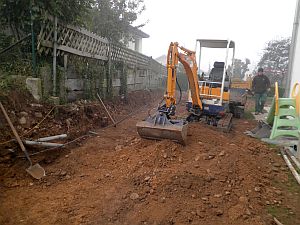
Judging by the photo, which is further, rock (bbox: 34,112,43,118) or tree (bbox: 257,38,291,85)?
tree (bbox: 257,38,291,85)

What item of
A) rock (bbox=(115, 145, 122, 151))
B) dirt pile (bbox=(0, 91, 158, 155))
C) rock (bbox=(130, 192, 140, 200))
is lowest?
rock (bbox=(130, 192, 140, 200))

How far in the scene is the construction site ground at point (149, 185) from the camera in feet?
11.2

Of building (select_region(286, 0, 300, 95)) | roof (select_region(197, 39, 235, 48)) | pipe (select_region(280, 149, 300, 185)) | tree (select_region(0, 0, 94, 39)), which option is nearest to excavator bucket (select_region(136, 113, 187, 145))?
pipe (select_region(280, 149, 300, 185))

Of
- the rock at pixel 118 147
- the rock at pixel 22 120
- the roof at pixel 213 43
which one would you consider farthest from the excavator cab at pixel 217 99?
the rock at pixel 22 120

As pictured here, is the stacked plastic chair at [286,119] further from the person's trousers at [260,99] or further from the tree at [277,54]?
the tree at [277,54]

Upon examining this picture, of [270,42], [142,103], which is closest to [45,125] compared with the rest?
[142,103]

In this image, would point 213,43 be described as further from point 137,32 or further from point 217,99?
point 137,32

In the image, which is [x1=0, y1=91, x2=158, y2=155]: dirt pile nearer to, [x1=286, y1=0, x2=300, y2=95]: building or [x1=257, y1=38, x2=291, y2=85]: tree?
[x1=286, y1=0, x2=300, y2=95]: building

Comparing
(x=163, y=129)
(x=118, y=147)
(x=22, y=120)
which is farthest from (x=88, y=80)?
(x=163, y=129)

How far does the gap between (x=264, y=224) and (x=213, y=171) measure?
1253 mm

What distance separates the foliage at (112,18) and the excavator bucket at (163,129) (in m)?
7.74

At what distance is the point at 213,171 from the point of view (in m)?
4.46

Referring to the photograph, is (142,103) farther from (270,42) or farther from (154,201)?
(270,42)

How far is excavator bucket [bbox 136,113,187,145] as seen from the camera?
5312mm
